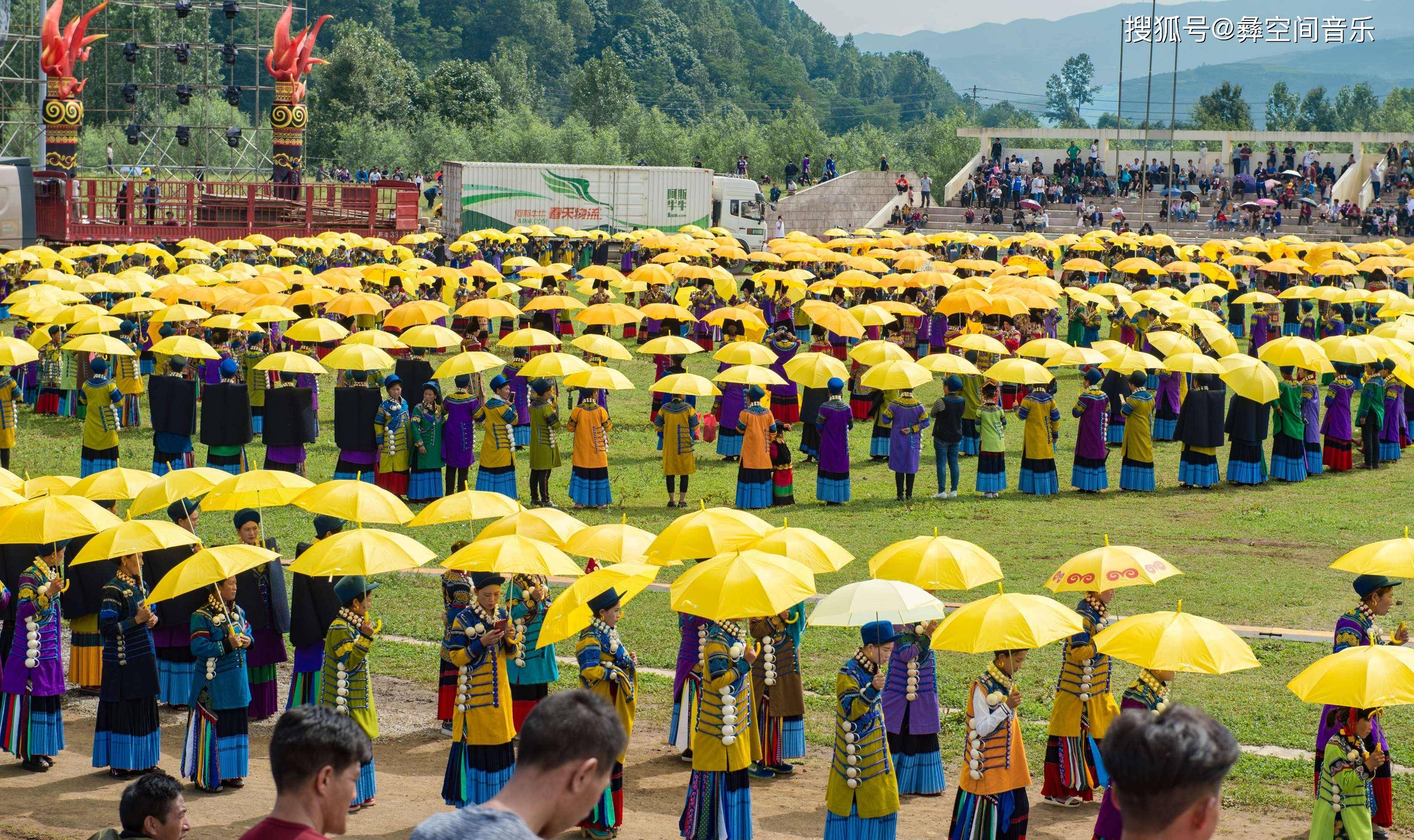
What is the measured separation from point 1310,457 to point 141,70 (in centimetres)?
6082

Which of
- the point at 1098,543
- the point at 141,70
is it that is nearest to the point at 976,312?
the point at 1098,543

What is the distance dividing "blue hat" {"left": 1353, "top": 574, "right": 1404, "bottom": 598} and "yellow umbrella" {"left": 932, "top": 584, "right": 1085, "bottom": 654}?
207 centimetres

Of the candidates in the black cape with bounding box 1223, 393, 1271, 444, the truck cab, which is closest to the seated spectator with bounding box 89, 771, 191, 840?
the black cape with bounding box 1223, 393, 1271, 444

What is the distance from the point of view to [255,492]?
38.0ft

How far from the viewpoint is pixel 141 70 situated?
2697 inches

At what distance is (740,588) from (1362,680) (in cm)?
328

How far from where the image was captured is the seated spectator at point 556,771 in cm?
349

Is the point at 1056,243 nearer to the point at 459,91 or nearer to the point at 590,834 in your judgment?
the point at 590,834

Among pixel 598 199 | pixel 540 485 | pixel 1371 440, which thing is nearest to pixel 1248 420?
pixel 1371 440

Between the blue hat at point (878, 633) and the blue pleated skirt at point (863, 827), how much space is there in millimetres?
916

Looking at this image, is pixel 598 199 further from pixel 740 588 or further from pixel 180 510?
pixel 740 588

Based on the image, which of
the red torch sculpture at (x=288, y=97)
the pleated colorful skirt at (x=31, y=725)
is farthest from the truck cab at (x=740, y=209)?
the pleated colorful skirt at (x=31, y=725)

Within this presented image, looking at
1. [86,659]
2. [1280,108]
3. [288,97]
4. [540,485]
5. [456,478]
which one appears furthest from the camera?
[1280,108]

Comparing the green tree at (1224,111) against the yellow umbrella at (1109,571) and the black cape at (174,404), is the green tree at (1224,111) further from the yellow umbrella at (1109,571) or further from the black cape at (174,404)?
the yellow umbrella at (1109,571)
